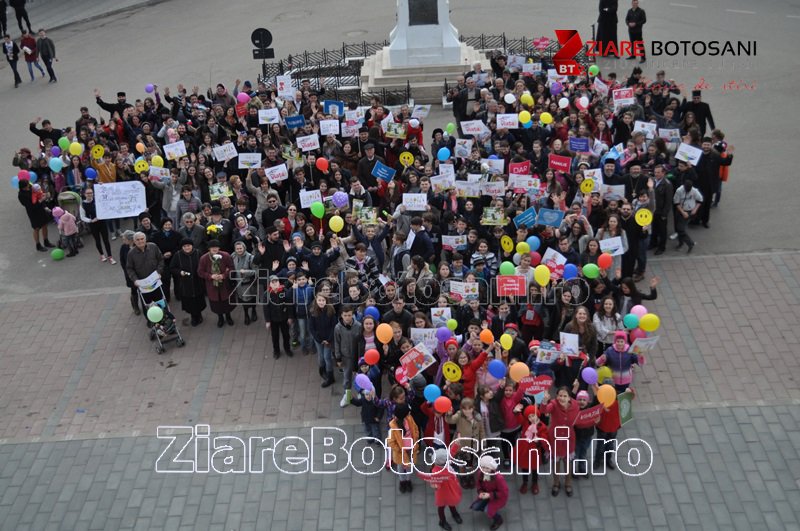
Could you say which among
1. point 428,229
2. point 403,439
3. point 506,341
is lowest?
point 403,439

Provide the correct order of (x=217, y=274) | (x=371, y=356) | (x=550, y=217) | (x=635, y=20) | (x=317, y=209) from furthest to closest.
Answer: (x=635, y=20) < (x=317, y=209) < (x=217, y=274) < (x=550, y=217) < (x=371, y=356)

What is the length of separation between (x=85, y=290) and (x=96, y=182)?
234 centimetres

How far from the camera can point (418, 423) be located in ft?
34.2

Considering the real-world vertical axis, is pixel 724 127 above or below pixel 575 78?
below

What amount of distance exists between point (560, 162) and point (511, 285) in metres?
3.31

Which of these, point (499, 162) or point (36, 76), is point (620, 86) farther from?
point (36, 76)

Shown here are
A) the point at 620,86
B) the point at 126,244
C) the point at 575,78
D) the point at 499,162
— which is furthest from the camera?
the point at 575,78

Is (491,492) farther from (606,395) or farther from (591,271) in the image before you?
(591,271)

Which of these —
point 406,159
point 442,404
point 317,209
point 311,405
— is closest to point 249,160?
point 317,209

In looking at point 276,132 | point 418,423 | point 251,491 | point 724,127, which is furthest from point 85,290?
→ point 724,127

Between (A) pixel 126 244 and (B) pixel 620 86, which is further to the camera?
(B) pixel 620 86

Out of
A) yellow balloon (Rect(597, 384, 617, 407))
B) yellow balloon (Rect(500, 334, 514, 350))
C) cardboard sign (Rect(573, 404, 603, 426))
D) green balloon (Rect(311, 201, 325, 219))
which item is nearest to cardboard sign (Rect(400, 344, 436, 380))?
yellow balloon (Rect(500, 334, 514, 350))

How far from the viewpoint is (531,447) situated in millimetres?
9516

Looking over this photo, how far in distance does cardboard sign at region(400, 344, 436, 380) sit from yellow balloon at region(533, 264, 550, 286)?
200cm
